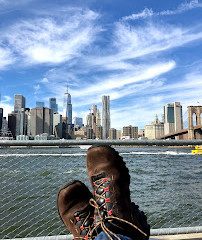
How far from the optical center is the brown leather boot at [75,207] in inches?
61.3

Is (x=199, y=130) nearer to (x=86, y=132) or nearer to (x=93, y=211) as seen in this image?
(x=93, y=211)

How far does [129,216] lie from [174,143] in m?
0.78

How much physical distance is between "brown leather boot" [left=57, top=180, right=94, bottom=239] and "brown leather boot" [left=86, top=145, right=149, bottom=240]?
0.12 metres

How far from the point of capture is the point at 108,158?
1.64 metres

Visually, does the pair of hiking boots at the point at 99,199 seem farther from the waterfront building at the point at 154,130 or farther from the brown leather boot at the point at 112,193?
the waterfront building at the point at 154,130

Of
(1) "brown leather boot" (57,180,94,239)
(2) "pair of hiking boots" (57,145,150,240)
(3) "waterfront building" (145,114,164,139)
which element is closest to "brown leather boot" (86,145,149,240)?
(2) "pair of hiking boots" (57,145,150,240)

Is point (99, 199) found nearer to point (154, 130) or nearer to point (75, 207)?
point (75, 207)

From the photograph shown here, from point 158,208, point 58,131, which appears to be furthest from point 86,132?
point 158,208

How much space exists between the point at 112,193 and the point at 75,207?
1.07ft

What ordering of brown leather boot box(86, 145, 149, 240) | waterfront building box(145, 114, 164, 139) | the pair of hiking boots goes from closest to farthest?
1. brown leather boot box(86, 145, 149, 240)
2. the pair of hiking boots
3. waterfront building box(145, 114, 164, 139)

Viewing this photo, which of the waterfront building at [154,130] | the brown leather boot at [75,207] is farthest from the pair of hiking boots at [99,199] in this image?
the waterfront building at [154,130]

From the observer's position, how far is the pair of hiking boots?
143cm

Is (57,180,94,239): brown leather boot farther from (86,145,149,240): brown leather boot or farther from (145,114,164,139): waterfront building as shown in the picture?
(145,114,164,139): waterfront building

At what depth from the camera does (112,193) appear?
1.54 m
